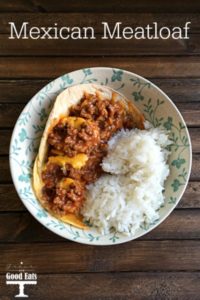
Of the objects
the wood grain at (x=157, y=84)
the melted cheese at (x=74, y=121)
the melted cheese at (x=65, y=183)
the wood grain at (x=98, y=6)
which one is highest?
the wood grain at (x=98, y=6)

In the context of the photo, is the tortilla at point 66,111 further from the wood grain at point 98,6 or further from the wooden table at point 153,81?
the wood grain at point 98,6

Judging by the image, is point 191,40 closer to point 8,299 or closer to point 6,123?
point 6,123

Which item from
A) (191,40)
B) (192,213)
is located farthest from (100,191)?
(191,40)

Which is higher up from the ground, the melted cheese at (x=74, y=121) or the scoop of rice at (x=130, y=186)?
the melted cheese at (x=74, y=121)

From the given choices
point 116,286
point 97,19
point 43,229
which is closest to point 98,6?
point 97,19

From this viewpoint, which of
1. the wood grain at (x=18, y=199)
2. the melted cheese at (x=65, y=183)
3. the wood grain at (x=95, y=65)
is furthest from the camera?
the wood grain at (x=95, y=65)

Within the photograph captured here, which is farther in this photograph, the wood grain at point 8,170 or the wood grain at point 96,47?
the wood grain at point 96,47

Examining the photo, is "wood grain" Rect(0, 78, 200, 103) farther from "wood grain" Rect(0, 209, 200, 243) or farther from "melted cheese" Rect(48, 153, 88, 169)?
"wood grain" Rect(0, 209, 200, 243)

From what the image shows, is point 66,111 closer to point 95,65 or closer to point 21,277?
point 95,65

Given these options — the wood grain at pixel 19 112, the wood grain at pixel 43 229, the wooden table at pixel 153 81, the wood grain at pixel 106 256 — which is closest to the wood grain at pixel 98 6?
the wooden table at pixel 153 81
